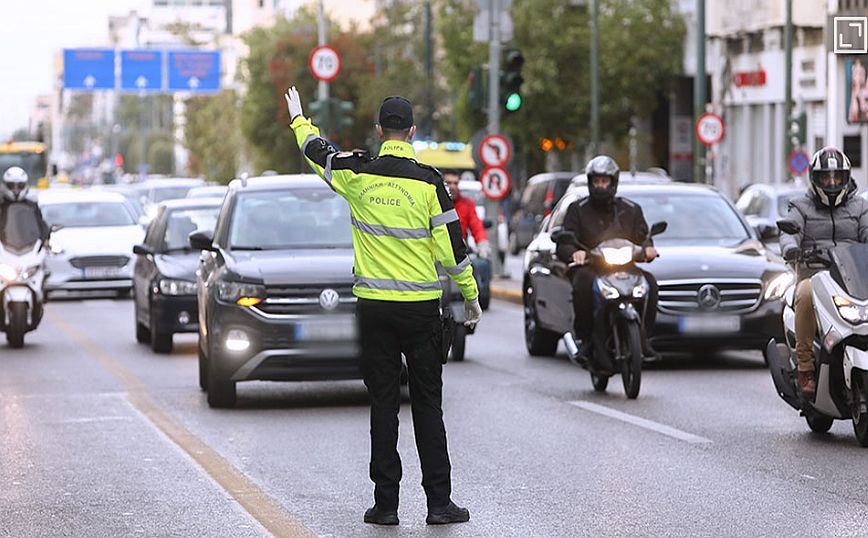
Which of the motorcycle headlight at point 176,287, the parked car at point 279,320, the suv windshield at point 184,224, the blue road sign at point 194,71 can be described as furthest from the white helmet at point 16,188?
the blue road sign at point 194,71

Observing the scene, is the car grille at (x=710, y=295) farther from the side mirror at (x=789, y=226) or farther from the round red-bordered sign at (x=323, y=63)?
the round red-bordered sign at (x=323, y=63)

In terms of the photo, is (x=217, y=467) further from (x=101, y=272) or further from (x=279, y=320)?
(x=101, y=272)

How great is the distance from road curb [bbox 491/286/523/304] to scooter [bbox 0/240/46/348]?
8.81 meters

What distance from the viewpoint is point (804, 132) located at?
44.0m

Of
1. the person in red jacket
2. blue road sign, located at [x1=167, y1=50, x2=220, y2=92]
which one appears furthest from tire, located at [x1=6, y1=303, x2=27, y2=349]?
blue road sign, located at [x1=167, y1=50, x2=220, y2=92]

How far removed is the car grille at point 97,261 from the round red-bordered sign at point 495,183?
5.37 meters

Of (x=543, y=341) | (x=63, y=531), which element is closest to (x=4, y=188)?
(x=543, y=341)

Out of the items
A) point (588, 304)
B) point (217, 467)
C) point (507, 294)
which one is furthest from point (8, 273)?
point (217, 467)

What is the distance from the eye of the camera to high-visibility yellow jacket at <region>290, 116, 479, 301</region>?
9.38 m

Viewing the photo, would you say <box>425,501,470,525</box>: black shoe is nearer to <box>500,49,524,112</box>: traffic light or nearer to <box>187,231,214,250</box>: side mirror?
<box>187,231,214,250</box>: side mirror

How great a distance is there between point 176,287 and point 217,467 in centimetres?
916

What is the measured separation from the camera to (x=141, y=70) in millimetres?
84000

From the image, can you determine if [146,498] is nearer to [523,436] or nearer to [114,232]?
[523,436]

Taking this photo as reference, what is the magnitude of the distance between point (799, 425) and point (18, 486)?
5.03 m
